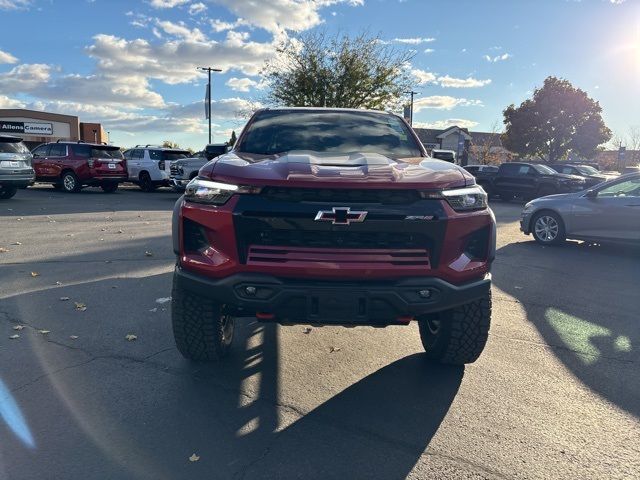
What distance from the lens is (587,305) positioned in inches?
216

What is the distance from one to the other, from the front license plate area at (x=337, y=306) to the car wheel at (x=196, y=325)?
75cm

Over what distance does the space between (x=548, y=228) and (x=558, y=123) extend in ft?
134

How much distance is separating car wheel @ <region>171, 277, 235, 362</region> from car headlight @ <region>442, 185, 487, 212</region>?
160 centimetres

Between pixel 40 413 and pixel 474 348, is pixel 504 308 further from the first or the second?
pixel 40 413

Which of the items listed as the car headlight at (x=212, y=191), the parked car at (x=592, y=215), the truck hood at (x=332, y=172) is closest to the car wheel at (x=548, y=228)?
the parked car at (x=592, y=215)

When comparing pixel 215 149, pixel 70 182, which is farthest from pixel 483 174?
pixel 215 149

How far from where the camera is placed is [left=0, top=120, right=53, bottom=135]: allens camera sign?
147 feet

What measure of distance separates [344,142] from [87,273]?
157 inches

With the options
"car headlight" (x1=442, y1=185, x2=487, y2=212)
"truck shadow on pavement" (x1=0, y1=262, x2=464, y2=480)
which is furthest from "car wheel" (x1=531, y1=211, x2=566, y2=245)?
"car headlight" (x1=442, y1=185, x2=487, y2=212)

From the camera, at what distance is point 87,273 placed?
20.6ft

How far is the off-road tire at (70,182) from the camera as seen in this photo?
18.3 metres

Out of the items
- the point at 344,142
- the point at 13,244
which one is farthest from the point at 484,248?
the point at 13,244

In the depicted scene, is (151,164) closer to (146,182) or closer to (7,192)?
(146,182)

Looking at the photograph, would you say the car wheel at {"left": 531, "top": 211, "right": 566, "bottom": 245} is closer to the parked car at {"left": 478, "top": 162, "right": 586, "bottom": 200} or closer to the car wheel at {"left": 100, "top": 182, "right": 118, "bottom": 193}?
the parked car at {"left": 478, "top": 162, "right": 586, "bottom": 200}
